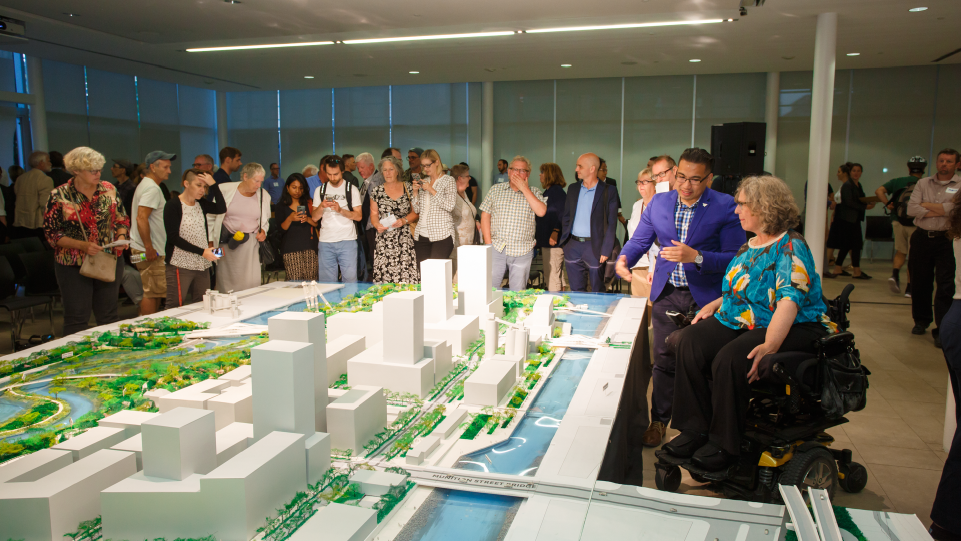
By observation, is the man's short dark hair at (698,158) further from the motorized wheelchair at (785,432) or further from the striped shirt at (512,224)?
the striped shirt at (512,224)

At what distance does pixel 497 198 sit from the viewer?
486cm

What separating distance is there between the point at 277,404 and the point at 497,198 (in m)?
3.57

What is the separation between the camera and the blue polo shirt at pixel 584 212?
15.6ft

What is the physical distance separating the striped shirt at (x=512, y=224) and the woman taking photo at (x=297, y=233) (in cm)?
145

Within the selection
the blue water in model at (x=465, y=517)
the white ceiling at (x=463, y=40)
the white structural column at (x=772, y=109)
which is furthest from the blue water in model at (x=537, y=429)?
the white structural column at (x=772, y=109)

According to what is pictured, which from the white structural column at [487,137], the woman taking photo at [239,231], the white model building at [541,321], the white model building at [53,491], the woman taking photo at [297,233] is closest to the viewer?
the white model building at [53,491]

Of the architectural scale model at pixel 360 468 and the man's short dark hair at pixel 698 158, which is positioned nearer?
the architectural scale model at pixel 360 468

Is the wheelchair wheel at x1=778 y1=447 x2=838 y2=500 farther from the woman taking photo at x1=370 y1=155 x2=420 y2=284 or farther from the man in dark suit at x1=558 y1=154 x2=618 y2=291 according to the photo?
the woman taking photo at x1=370 y1=155 x2=420 y2=284

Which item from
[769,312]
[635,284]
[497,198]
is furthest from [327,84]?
[769,312]

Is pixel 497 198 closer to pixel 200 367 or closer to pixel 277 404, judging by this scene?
pixel 200 367

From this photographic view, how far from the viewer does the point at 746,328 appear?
247 centimetres

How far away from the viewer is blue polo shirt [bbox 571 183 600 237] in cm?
476

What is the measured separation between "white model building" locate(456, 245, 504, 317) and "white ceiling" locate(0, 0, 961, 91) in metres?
3.65

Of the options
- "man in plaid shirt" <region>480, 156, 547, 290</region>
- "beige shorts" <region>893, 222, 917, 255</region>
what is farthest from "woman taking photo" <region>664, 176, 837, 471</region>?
"beige shorts" <region>893, 222, 917, 255</region>
